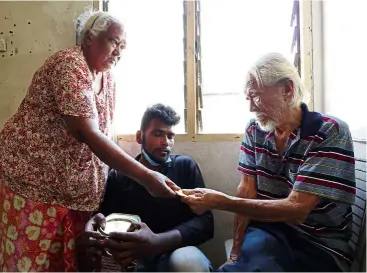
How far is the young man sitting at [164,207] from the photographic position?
1.36 m

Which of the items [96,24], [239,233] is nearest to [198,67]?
[96,24]

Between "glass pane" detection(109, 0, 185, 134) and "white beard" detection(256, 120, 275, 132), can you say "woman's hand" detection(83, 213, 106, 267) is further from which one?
"glass pane" detection(109, 0, 185, 134)

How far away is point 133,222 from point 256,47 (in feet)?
4.07

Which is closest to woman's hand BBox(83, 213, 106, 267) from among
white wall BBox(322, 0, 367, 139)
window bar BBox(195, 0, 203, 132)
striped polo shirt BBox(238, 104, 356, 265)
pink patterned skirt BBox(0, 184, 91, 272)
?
pink patterned skirt BBox(0, 184, 91, 272)

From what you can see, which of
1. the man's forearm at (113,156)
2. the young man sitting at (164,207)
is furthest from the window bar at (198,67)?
the man's forearm at (113,156)

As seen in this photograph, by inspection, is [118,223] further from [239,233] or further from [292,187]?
[292,187]

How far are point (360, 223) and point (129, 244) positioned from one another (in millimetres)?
824

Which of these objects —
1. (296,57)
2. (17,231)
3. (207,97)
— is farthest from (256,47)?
(17,231)

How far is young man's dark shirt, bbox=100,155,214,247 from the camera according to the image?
→ 1552 millimetres

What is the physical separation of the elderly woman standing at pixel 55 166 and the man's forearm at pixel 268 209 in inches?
10.1

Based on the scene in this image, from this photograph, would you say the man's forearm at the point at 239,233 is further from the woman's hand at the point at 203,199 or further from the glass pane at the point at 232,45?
the glass pane at the point at 232,45

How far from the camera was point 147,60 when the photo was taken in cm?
207

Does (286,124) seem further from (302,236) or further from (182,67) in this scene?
(182,67)

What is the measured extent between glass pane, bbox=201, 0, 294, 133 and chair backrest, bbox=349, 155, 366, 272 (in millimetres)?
781
